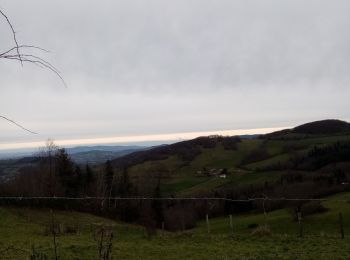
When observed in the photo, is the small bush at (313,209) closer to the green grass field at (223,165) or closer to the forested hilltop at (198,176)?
the forested hilltop at (198,176)

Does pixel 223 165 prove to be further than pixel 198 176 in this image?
Yes

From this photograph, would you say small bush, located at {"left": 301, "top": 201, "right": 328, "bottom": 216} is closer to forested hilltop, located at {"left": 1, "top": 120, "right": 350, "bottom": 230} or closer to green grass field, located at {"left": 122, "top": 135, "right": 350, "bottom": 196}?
forested hilltop, located at {"left": 1, "top": 120, "right": 350, "bottom": 230}

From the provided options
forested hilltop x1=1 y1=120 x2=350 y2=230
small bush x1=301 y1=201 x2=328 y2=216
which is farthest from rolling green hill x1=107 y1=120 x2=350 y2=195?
small bush x1=301 y1=201 x2=328 y2=216

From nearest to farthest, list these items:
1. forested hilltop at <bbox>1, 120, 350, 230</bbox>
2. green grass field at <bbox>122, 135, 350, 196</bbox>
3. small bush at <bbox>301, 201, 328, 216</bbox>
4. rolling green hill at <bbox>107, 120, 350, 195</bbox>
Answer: small bush at <bbox>301, 201, 328, 216</bbox>
forested hilltop at <bbox>1, 120, 350, 230</bbox>
green grass field at <bbox>122, 135, 350, 196</bbox>
rolling green hill at <bbox>107, 120, 350, 195</bbox>

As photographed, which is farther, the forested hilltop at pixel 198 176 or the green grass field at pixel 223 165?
the green grass field at pixel 223 165

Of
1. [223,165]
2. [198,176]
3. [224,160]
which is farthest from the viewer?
[224,160]

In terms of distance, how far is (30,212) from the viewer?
37.2 metres

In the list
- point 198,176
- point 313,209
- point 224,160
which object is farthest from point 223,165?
point 313,209

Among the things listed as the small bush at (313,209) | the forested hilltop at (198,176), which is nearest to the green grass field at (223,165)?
the forested hilltop at (198,176)

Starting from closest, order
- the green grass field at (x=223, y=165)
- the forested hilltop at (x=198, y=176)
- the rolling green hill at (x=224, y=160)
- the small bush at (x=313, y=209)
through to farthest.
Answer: the small bush at (x=313, y=209), the forested hilltop at (x=198, y=176), the green grass field at (x=223, y=165), the rolling green hill at (x=224, y=160)

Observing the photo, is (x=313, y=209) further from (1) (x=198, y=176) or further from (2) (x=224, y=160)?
(2) (x=224, y=160)

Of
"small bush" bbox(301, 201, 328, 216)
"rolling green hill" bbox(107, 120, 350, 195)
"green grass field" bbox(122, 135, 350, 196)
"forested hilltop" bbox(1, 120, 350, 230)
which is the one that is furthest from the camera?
"rolling green hill" bbox(107, 120, 350, 195)

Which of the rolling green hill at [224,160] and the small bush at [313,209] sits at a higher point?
the rolling green hill at [224,160]

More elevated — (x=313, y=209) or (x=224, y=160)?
(x=224, y=160)
